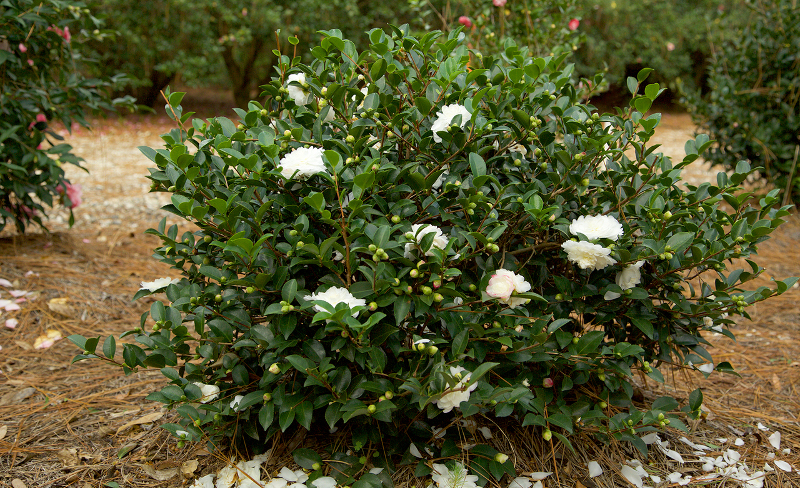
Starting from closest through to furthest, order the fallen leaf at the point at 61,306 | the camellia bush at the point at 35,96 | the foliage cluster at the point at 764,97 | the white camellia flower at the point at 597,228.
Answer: the white camellia flower at the point at 597,228 < the fallen leaf at the point at 61,306 < the camellia bush at the point at 35,96 < the foliage cluster at the point at 764,97

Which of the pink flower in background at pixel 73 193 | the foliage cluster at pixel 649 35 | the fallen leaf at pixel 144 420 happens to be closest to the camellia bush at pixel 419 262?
the fallen leaf at pixel 144 420

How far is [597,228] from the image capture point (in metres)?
1.33

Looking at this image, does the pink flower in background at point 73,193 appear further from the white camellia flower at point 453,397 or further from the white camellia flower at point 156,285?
the white camellia flower at point 453,397

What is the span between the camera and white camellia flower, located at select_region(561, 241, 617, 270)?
128cm

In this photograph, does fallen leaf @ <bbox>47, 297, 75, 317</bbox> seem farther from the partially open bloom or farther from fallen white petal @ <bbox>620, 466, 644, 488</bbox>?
fallen white petal @ <bbox>620, 466, 644, 488</bbox>

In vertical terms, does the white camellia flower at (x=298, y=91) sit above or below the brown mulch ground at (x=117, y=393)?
above

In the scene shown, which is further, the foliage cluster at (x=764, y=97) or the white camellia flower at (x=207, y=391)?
the foliage cluster at (x=764, y=97)

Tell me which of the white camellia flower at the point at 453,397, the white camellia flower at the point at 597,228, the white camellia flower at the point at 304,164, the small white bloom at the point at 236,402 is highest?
the white camellia flower at the point at 304,164

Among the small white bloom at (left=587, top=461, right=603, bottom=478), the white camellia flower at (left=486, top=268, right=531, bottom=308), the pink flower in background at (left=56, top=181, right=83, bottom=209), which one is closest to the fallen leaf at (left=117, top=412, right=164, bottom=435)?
the white camellia flower at (left=486, top=268, right=531, bottom=308)

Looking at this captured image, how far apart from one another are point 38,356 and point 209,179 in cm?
141

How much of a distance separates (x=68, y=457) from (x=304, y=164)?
114 centimetres

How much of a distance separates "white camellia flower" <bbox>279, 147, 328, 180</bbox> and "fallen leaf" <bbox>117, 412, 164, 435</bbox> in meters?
1.00

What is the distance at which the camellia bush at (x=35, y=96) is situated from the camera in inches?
106

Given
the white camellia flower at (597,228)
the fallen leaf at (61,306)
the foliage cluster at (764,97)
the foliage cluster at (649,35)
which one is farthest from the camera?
the foliage cluster at (649,35)
